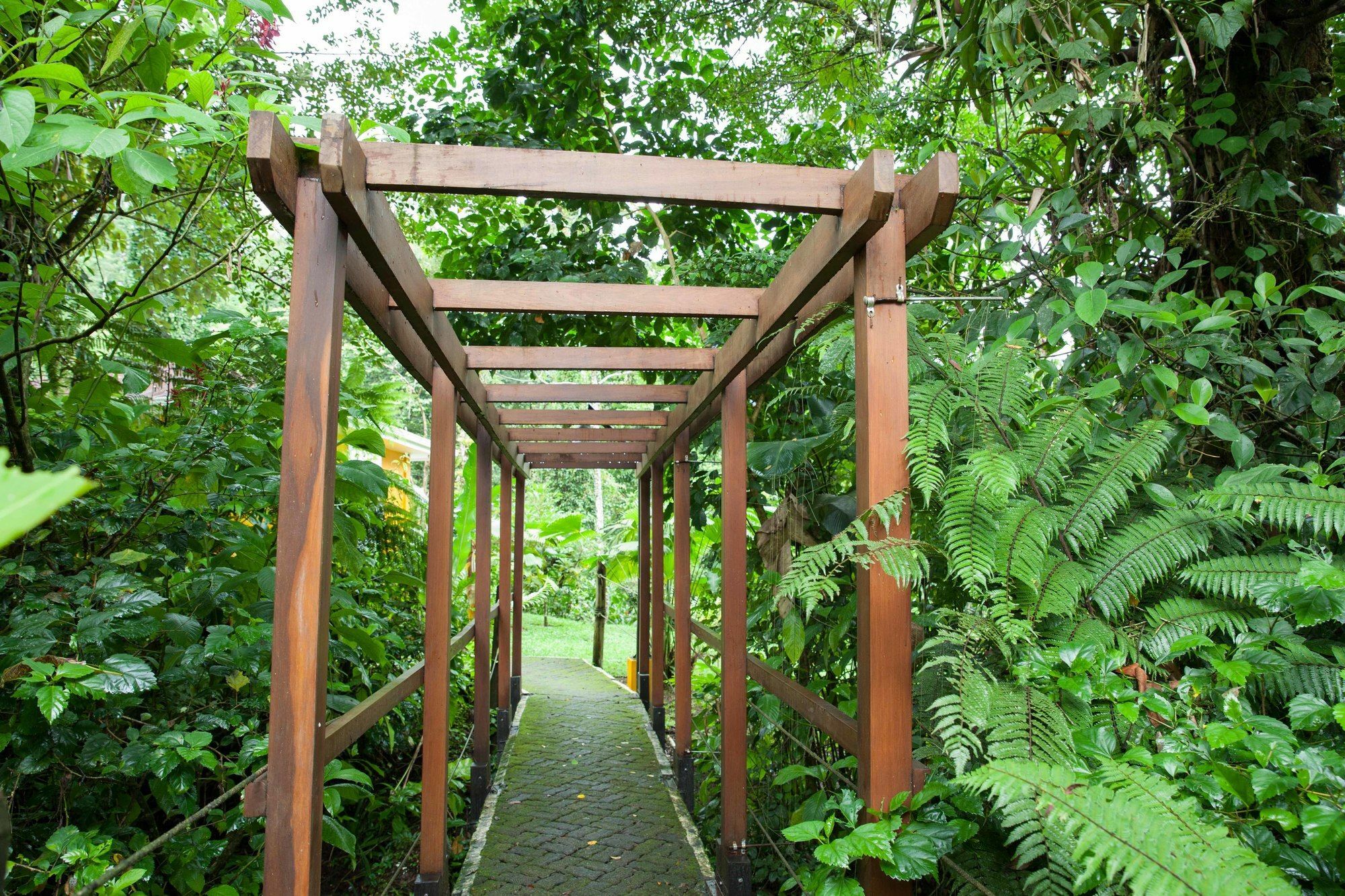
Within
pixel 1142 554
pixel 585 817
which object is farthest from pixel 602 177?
pixel 585 817

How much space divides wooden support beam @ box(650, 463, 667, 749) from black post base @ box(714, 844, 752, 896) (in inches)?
120

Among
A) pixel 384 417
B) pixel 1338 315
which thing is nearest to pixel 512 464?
pixel 384 417

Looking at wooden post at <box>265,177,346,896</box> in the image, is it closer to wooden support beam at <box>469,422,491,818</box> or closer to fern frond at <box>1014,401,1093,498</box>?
fern frond at <box>1014,401,1093,498</box>

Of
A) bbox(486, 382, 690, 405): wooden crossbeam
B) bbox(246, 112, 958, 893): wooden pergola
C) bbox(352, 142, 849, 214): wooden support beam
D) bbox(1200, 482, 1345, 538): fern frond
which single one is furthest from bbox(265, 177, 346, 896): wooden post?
bbox(486, 382, 690, 405): wooden crossbeam

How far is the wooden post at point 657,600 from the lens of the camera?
6574 millimetres

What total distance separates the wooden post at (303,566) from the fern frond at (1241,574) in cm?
176

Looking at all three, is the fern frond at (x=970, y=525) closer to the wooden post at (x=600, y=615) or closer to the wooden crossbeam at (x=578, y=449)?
the wooden crossbeam at (x=578, y=449)

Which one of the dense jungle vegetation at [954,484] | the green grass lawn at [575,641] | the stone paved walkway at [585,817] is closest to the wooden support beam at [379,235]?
the dense jungle vegetation at [954,484]

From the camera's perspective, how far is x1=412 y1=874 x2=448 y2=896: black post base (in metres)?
3.45

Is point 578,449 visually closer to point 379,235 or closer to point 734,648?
point 734,648

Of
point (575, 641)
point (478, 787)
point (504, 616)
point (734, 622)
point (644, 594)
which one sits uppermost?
point (734, 622)

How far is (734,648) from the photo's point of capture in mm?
3639

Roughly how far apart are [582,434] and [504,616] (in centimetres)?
163

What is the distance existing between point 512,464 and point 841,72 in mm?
3937
